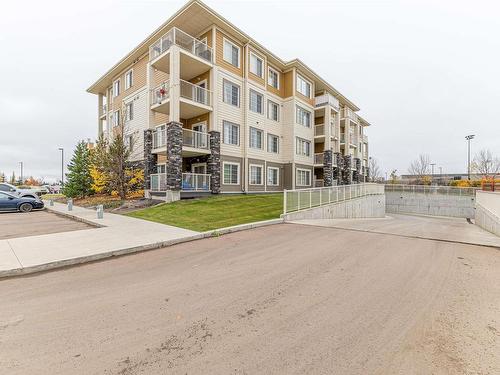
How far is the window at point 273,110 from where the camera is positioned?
973 inches

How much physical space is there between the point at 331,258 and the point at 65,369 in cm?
579

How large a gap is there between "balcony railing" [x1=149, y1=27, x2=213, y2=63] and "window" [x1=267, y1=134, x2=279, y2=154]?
9.14 m

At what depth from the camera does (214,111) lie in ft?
63.0

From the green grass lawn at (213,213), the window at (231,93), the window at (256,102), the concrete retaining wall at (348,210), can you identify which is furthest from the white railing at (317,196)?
the window at (231,93)

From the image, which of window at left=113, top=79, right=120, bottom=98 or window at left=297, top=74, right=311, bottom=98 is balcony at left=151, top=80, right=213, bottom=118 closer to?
window at left=113, top=79, right=120, bottom=98

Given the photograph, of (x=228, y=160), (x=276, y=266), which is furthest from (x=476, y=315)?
(x=228, y=160)

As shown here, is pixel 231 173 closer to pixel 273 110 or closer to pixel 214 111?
pixel 214 111

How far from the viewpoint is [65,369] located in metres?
2.57

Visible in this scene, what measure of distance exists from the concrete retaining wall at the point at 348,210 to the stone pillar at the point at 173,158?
8319 millimetres

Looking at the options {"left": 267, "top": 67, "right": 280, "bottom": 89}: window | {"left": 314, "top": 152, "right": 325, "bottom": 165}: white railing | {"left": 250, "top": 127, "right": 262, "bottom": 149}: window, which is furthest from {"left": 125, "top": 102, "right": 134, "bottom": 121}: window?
{"left": 314, "top": 152, "right": 325, "bottom": 165}: white railing

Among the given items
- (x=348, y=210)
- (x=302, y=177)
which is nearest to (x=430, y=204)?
(x=302, y=177)

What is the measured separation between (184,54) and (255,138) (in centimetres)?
913

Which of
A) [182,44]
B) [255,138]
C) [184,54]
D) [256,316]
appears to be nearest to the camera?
[256,316]

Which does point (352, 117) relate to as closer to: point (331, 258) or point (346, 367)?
point (331, 258)
